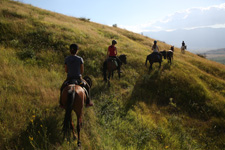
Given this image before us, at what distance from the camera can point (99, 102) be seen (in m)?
7.18

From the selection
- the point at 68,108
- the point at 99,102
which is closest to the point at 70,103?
the point at 68,108

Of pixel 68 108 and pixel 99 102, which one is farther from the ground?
pixel 68 108

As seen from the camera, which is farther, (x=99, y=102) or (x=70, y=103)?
(x=99, y=102)

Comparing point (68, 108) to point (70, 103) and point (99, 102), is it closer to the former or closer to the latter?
point (70, 103)

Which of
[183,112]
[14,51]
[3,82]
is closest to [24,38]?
[14,51]

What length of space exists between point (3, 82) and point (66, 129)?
4.35m

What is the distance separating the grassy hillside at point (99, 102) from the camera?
4258 millimetres

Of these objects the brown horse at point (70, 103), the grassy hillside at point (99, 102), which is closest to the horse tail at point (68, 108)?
the brown horse at point (70, 103)

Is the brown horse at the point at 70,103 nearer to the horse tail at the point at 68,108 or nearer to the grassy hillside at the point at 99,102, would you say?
the horse tail at the point at 68,108

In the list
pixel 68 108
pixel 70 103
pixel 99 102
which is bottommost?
pixel 99 102

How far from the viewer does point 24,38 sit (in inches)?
459

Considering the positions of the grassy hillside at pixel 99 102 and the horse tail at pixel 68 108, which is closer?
the horse tail at pixel 68 108

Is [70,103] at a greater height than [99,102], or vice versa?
[70,103]

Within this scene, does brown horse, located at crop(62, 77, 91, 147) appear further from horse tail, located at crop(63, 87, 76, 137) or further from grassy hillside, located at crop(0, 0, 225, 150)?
grassy hillside, located at crop(0, 0, 225, 150)
